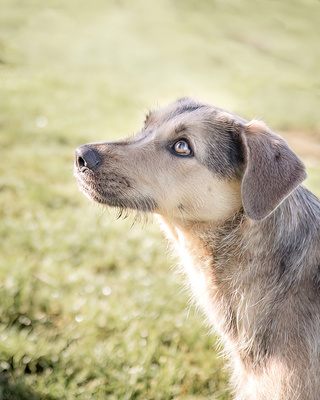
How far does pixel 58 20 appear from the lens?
10414 mm

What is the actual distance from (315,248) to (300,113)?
27.9 feet

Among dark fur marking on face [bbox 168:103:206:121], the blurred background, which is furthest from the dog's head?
the blurred background

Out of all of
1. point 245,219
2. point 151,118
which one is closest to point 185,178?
point 245,219

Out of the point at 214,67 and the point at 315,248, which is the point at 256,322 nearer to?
the point at 315,248

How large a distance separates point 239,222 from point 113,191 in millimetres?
850

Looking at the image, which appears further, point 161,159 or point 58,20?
point 58,20

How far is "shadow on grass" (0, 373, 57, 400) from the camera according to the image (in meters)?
3.24

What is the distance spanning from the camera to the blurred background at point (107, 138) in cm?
375

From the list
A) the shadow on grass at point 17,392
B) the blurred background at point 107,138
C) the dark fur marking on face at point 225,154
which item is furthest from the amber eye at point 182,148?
the shadow on grass at point 17,392

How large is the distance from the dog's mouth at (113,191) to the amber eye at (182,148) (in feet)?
1.23

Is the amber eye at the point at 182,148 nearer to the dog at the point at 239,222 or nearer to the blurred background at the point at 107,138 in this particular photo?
the dog at the point at 239,222

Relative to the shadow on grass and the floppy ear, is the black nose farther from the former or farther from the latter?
the shadow on grass

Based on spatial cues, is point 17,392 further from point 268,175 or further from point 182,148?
point 268,175

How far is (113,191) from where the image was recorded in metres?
3.02
